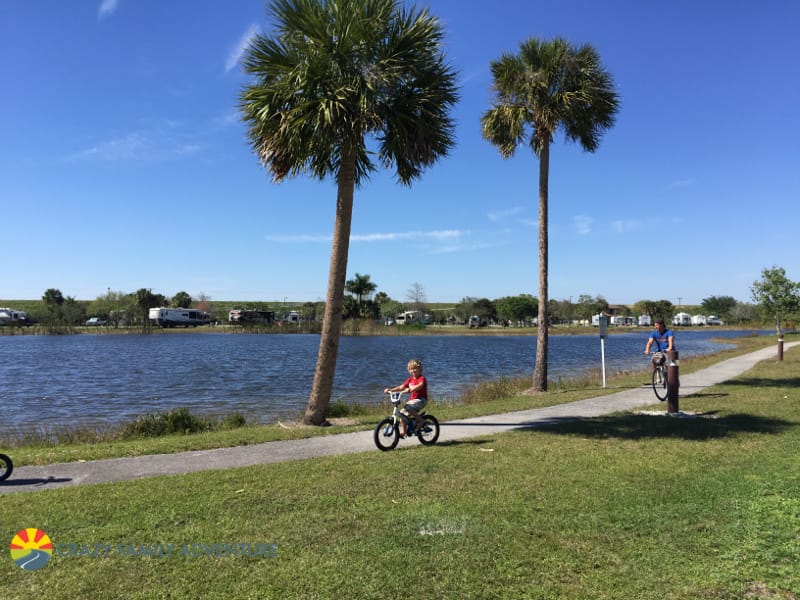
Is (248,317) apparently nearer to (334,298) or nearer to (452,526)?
(334,298)

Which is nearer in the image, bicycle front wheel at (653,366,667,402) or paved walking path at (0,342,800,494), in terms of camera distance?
paved walking path at (0,342,800,494)

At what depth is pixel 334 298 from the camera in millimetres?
11477

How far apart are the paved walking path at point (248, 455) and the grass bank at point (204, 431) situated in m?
0.48

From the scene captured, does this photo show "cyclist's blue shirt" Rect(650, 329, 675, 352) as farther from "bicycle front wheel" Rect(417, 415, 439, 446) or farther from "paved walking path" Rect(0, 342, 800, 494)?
"bicycle front wheel" Rect(417, 415, 439, 446)

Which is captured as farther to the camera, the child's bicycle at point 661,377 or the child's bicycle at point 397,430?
the child's bicycle at point 661,377

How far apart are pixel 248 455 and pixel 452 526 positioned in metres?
4.52

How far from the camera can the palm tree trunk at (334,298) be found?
37.3 ft

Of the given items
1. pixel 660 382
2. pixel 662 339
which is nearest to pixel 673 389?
pixel 662 339

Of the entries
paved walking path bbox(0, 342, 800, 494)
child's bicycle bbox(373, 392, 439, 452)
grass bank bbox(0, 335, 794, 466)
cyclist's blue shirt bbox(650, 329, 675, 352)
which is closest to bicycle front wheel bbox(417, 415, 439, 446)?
child's bicycle bbox(373, 392, 439, 452)

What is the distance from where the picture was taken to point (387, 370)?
3203cm

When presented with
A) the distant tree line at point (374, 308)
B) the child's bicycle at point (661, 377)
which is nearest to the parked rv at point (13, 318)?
the distant tree line at point (374, 308)

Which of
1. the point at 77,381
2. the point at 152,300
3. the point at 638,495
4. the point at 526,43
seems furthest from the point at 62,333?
the point at 638,495

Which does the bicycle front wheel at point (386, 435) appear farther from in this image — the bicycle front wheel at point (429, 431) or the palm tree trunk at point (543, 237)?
the palm tree trunk at point (543, 237)

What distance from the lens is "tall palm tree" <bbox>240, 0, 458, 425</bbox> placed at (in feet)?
33.9
